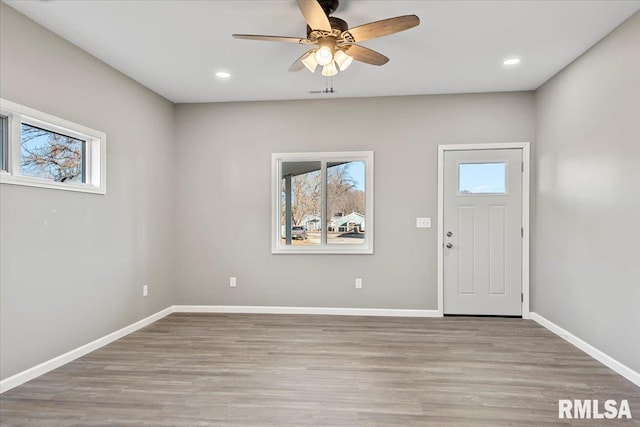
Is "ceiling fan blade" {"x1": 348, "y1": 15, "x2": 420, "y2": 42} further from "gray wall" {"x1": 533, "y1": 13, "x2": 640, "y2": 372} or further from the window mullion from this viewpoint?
the window mullion

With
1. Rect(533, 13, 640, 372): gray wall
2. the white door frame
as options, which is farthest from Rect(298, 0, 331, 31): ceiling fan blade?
the white door frame

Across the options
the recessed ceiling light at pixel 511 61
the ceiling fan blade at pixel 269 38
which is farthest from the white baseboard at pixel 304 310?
the ceiling fan blade at pixel 269 38

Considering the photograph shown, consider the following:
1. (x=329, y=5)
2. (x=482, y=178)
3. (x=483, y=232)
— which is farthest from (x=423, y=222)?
(x=329, y=5)

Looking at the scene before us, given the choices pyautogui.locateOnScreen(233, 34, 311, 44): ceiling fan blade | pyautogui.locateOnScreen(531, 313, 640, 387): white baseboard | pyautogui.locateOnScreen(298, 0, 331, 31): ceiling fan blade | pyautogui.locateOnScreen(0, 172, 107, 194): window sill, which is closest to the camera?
pyautogui.locateOnScreen(298, 0, 331, 31): ceiling fan blade

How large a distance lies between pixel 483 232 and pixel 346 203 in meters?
1.68

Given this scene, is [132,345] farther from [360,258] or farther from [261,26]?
[261,26]

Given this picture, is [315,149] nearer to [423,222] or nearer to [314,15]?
[423,222]

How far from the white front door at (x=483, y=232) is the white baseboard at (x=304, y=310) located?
439mm

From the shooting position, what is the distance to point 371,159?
4441mm

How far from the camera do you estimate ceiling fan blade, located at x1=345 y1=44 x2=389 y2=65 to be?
2566 millimetres

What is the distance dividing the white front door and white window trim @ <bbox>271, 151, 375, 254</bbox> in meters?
0.90

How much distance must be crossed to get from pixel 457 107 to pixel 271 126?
7.54 ft

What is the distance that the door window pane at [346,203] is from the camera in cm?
453

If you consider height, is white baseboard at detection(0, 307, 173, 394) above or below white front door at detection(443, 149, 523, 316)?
below
